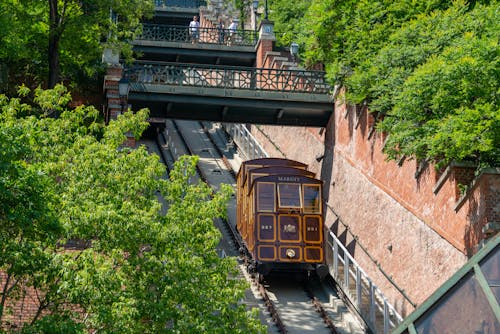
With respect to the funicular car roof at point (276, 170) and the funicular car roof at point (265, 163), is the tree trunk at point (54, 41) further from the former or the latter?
the funicular car roof at point (276, 170)

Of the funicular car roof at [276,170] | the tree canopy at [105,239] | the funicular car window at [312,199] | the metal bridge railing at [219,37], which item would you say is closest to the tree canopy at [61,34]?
the funicular car roof at [276,170]

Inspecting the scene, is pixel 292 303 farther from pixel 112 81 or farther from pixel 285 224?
pixel 112 81

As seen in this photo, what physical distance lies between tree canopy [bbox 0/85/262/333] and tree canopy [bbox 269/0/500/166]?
7.35m

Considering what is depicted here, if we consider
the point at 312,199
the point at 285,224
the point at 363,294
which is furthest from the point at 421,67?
the point at 285,224

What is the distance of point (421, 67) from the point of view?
77.7 ft

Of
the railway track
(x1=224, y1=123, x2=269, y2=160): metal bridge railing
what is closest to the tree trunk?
the railway track

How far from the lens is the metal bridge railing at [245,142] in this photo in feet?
133

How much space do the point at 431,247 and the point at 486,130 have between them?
350 cm

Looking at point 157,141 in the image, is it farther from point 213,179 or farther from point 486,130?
point 486,130

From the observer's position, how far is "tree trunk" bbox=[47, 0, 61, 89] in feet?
92.1

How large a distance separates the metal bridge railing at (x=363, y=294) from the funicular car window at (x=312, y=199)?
2.82 feet

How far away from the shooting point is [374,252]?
26.8m

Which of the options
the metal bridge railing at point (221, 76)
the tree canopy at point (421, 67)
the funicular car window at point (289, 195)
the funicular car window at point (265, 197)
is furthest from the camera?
the metal bridge railing at point (221, 76)

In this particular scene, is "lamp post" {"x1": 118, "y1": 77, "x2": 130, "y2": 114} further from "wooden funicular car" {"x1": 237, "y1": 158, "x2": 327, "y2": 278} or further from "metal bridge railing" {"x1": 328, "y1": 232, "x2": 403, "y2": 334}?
"metal bridge railing" {"x1": 328, "y1": 232, "x2": 403, "y2": 334}
